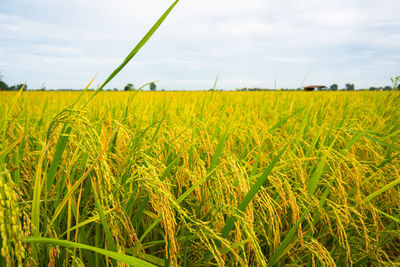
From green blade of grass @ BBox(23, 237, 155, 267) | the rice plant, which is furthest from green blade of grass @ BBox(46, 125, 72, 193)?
green blade of grass @ BBox(23, 237, 155, 267)

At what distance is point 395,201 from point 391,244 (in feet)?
0.91

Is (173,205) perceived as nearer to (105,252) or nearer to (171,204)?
(171,204)

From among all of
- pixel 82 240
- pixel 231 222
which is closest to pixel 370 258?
pixel 231 222

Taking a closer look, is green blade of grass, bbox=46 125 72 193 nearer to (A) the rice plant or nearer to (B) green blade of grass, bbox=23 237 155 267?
(A) the rice plant

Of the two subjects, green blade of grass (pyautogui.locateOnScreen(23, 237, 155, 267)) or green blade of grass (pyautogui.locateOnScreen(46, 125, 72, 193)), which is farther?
green blade of grass (pyautogui.locateOnScreen(46, 125, 72, 193))

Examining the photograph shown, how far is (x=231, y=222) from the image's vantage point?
32.9 inches

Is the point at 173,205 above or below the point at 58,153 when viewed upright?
below

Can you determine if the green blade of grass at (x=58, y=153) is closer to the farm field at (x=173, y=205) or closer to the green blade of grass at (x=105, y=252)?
the farm field at (x=173, y=205)

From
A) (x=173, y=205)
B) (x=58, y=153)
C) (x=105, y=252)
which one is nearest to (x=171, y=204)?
(x=173, y=205)

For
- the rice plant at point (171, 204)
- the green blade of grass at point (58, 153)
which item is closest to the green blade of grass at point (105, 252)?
the rice plant at point (171, 204)

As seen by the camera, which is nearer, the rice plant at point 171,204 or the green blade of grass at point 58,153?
the rice plant at point 171,204

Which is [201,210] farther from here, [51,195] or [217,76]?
[217,76]

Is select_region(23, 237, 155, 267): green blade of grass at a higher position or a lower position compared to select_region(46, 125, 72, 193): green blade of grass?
lower

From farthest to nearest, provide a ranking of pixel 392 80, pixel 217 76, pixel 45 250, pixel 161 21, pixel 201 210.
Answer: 1. pixel 392 80
2. pixel 217 76
3. pixel 201 210
4. pixel 45 250
5. pixel 161 21
